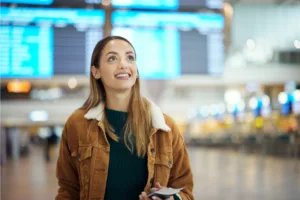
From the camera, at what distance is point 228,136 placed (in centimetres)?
2694

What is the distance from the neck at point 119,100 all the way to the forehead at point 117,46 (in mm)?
185

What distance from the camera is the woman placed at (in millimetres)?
1693

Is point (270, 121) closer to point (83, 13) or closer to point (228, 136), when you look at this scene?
point (228, 136)

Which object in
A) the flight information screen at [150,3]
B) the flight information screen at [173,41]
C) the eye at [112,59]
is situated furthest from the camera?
the flight information screen at [173,41]

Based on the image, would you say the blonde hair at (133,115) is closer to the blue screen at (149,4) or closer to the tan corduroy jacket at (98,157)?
the tan corduroy jacket at (98,157)

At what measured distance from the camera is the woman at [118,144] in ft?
5.56

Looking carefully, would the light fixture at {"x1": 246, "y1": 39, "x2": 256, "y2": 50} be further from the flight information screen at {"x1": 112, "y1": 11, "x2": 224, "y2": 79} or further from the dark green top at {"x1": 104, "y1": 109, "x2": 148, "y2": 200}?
the dark green top at {"x1": 104, "y1": 109, "x2": 148, "y2": 200}

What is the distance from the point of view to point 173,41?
4242mm

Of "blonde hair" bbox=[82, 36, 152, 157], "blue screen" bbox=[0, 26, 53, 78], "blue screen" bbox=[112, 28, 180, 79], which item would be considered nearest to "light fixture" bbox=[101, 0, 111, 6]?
"blue screen" bbox=[112, 28, 180, 79]

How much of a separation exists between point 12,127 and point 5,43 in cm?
1398

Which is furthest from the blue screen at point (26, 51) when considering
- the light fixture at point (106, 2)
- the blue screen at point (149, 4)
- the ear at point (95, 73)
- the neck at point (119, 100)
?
the neck at point (119, 100)

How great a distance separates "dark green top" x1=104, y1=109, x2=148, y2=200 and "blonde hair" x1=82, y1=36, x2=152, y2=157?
3 cm

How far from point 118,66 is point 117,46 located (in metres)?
0.09

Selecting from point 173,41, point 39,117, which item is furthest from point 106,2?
point 39,117
